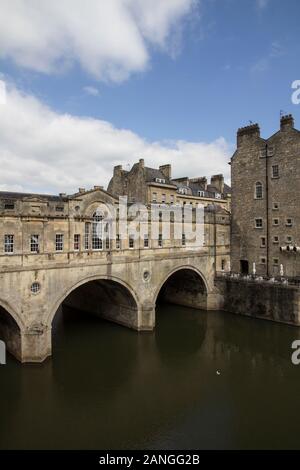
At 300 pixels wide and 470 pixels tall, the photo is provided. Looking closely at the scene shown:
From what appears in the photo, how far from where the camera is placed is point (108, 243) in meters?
25.1

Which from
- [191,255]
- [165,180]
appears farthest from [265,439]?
[165,180]

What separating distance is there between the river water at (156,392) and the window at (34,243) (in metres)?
7.06

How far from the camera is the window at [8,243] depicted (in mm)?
19859

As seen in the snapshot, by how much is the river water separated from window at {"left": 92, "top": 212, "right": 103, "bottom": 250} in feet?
24.1

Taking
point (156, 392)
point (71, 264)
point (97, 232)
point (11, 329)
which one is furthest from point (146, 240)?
point (156, 392)

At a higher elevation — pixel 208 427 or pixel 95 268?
pixel 95 268

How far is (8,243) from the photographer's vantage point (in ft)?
65.5

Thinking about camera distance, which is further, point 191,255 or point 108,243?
point 191,255

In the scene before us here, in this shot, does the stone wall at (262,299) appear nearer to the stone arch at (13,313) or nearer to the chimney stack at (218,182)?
the stone arch at (13,313)

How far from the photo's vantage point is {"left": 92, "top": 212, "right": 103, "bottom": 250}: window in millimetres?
24391

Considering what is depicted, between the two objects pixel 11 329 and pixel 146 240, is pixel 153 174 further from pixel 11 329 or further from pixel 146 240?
pixel 11 329

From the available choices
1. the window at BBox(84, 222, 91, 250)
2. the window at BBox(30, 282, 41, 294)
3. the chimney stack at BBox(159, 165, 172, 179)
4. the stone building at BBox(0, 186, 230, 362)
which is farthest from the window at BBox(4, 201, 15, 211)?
the chimney stack at BBox(159, 165, 172, 179)
